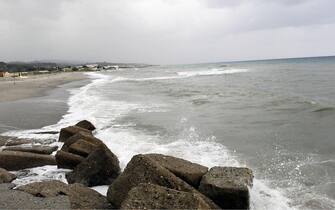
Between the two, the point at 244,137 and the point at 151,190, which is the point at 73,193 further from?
the point at 244,137

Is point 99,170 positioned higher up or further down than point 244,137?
higher up

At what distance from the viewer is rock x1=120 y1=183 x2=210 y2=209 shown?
15.4 ft

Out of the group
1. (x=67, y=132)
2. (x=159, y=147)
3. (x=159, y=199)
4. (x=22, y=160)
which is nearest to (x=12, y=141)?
(x=67, y=132)

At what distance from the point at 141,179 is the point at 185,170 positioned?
1034 millimetres

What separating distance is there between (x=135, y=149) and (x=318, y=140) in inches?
209

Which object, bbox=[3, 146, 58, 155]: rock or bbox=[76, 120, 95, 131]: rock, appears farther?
bbox=[76, 120, 95, 131]: rock

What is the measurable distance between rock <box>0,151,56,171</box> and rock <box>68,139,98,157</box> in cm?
60

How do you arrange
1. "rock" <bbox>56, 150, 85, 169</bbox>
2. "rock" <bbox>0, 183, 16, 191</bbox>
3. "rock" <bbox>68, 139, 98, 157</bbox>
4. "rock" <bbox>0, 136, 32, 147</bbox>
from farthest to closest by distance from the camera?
1. "rock" <bbox>0, 136, 32, 147</bbox>
2. "rock" <bbox>68, 139, 98, 157</bbox>
3. "rock" <bbox>56, 150, 85, 169</bbox>
4. "rock" <bbox>0, 183, 16, 191</bbox>

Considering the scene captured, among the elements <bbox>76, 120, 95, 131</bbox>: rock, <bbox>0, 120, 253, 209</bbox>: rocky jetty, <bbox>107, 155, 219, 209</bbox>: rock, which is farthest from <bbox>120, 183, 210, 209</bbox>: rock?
<bbox>76, 120, 95, 131</bbox>: rock

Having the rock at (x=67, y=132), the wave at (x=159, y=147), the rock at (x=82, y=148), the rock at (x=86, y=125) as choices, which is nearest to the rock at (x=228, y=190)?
the wave at (x=159, y=147)

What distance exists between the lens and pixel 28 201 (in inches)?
223

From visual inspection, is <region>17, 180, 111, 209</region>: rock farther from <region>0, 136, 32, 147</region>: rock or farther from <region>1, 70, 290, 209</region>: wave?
<region>0, 136, 32, 147</region>: rock

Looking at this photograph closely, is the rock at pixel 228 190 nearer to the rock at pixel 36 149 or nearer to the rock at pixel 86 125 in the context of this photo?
the rock at pixel 36 149

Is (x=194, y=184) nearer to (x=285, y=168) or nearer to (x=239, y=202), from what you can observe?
(x=239, y=202)
